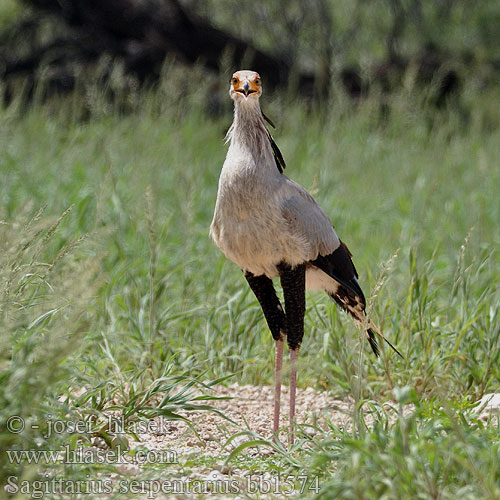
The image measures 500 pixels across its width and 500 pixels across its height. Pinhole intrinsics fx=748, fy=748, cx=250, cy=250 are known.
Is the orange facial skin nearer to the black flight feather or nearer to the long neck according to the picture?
the long neck

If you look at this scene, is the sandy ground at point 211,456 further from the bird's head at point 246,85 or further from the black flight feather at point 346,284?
the bird's head at point 246,85

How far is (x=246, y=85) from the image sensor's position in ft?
10.5

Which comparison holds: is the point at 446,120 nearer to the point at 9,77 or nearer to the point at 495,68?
the point at 495,68

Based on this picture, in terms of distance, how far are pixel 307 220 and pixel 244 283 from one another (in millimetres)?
1483

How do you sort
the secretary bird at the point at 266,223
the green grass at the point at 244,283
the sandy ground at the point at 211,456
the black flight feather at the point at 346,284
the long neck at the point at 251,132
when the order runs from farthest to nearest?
1. the black flight feather at the point at 346,284
2. the long neck at the point at 251,132
3. the secretary bird at the point at 266,223
4. the sandy ground at the point at 211,456
5. the green grass at the point at 244,283

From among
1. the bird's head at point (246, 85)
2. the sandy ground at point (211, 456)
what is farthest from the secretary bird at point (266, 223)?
the sandy ground at point (211, 456)

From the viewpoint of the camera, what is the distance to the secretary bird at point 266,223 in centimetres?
317

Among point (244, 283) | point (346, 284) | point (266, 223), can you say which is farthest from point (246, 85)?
point (244, 283)

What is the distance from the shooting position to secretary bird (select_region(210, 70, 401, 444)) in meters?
3.17

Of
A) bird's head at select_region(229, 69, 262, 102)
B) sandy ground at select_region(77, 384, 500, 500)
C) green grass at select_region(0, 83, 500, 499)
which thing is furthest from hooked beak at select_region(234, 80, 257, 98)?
sandy ground at select_region(77, 384, 500, 500)

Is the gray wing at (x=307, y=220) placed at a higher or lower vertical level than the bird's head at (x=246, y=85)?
lower

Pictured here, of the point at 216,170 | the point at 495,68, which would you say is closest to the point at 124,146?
the point at 216,170

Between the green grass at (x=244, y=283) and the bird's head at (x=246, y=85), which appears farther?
the bird's head at (x=246, y=85)

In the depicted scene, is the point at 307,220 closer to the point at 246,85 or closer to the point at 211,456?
the point at 246,85
